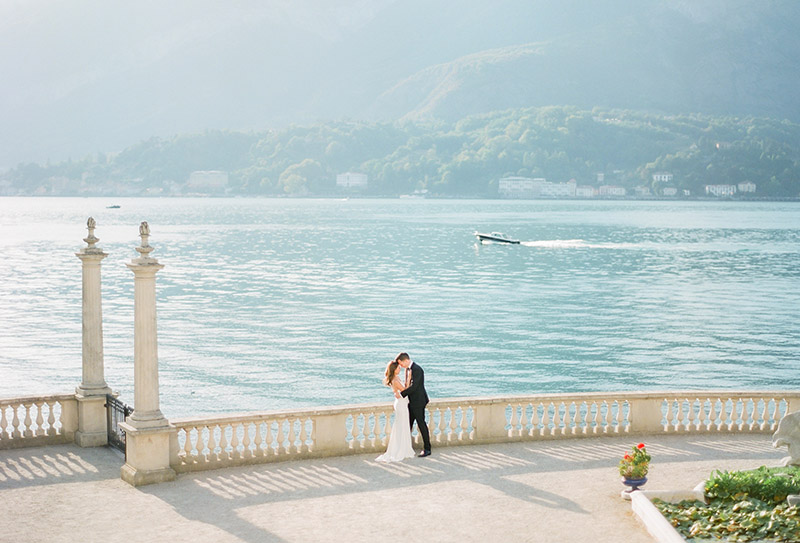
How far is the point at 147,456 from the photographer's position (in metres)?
16.8

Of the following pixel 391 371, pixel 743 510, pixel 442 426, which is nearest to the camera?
pixel 743 510

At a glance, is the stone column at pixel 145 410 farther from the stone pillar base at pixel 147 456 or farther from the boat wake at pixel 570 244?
the boat wake at pixel 570 244

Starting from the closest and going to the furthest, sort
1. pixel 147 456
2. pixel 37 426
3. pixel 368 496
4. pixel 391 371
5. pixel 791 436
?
pixel 791 436, pixel 368 496, pixel 147 456, pixel 391 371, pixel 37 426

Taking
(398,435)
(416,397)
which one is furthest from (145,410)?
(416,397)

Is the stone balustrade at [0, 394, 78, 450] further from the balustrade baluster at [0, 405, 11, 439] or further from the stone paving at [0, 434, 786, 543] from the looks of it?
the stone paving at [0, 434, 786, 543]

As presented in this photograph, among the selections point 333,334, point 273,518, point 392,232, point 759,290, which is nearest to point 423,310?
point 333,334

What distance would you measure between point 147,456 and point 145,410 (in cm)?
79

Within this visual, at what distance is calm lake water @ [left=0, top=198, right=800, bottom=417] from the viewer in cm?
4759

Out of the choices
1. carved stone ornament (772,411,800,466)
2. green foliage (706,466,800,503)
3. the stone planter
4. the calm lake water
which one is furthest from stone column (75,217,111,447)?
the calm lake water

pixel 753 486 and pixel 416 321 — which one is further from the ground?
pixel 753 486

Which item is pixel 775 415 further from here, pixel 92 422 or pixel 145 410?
pixel 92 422

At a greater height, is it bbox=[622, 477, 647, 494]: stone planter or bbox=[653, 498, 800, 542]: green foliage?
bbox=[622, 477, 647, 494]: stone planter

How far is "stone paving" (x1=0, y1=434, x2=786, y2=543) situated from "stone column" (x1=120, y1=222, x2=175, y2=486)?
13.0 inches

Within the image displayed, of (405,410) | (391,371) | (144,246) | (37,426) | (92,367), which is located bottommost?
(37,426)
